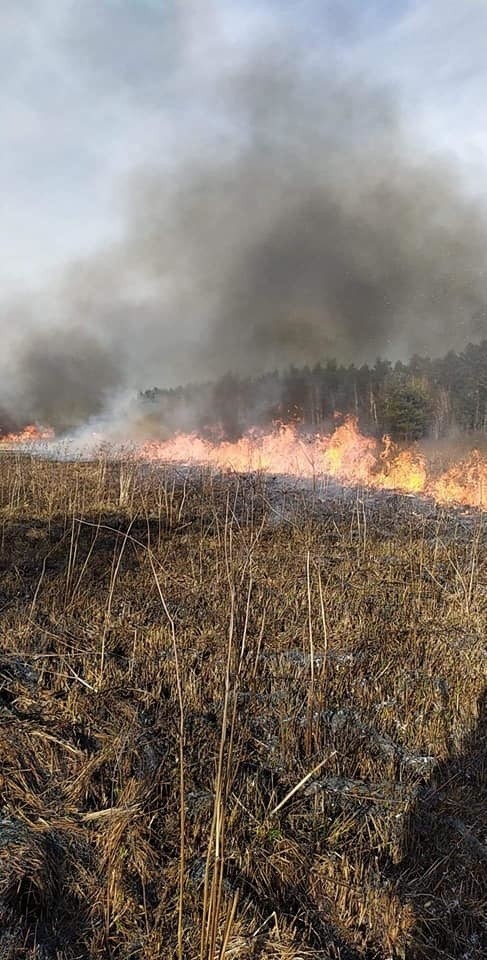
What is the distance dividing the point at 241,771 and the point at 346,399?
32713 millimetres

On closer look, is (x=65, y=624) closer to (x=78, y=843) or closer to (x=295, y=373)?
(x=78, y=843)

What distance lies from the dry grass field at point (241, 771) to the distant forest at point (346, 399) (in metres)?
19.1

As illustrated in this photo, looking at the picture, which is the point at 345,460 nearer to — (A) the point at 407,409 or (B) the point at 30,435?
(A) the point at 407,409

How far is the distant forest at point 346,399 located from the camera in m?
28.0

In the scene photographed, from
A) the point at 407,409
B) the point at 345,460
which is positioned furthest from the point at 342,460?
the point at 407,409

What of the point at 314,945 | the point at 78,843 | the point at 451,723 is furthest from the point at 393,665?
the point at 78,843

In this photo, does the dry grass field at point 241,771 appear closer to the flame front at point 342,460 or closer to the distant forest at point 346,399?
the flame front at point 342,460

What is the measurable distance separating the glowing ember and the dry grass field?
3090cm

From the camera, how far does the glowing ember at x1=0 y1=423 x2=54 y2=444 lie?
34384mm

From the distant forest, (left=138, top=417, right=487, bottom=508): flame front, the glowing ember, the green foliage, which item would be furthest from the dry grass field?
the glowing ember

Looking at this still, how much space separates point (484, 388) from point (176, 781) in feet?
119

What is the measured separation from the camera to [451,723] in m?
3.58

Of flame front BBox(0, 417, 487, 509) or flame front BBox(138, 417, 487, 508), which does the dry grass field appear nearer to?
flame front BBox(0, 417, 487, 509)

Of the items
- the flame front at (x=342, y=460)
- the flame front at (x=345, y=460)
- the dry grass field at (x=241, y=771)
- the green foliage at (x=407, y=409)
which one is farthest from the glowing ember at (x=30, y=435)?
the dry grass field at (x=241, y=771)
